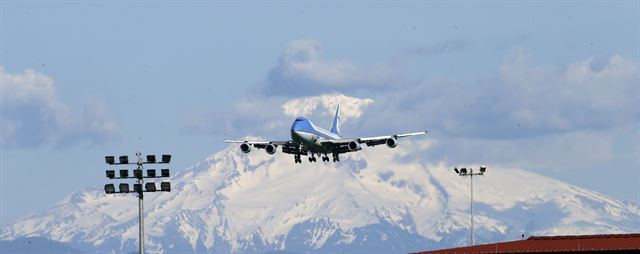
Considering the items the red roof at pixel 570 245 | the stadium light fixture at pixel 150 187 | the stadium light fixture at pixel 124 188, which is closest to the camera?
the red roof at pixel 570 245

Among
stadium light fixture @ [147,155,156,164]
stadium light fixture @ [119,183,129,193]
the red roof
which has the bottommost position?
the red roof

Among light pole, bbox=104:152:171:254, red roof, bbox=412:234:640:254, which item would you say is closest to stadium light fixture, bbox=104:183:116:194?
light pole, bbox=104:152:171:254

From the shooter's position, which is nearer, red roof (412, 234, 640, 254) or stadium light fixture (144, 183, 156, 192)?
red roof (412, 234, 640, 254)

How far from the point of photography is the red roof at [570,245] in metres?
147

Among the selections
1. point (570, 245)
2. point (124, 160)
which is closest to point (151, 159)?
point (124, 160)

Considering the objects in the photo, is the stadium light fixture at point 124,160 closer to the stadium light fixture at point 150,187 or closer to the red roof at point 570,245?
the stadium light fixture at point 150,187

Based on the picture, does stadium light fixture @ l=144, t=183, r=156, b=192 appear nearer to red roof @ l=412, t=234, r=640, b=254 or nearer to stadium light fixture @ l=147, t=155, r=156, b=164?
stadium light fixture @ l=147, t=155, r=156, b=164

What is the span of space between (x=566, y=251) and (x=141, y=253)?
1667 inches

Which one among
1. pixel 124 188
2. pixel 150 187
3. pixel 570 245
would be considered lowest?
pixel 570 245

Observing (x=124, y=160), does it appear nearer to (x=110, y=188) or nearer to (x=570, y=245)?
(x=110, y=188)

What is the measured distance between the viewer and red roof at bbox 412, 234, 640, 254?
147m

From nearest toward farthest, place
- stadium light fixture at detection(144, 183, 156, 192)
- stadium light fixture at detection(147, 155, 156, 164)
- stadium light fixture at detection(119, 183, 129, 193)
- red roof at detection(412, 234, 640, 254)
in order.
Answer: red roof at detection(412, 234, 640, 254) → stadium light fixture at detection(144, 183, 156, 192) → stadium light fixture at detection(119, 183, 129, 193) → stadium light fixture at detection(147, 155, 156, 164)

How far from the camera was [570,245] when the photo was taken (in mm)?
153000

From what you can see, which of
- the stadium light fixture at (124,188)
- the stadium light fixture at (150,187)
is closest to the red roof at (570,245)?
the stadium light fixture at (150,187)
